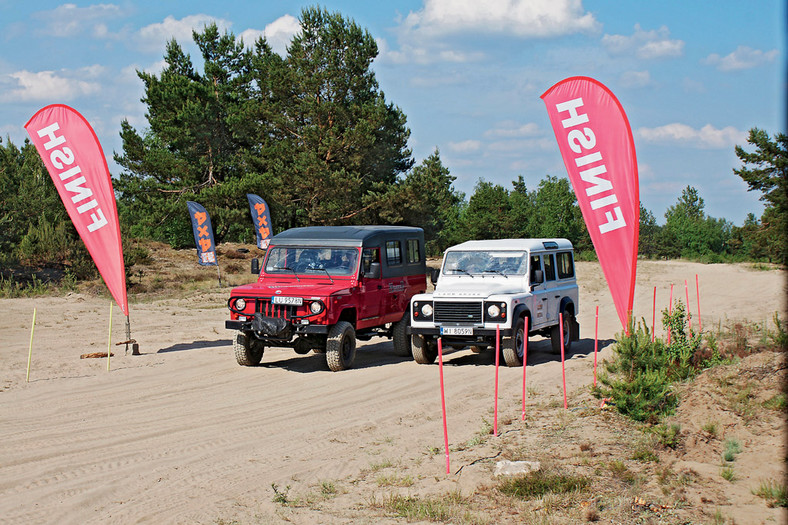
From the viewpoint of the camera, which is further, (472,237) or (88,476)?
(472,237)

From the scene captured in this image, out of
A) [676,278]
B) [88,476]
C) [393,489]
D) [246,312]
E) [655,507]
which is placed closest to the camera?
[655,507]

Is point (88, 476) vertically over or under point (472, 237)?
under

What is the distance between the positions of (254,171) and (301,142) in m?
3.54

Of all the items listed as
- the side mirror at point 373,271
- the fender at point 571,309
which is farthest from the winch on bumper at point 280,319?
the fender at point 571,309

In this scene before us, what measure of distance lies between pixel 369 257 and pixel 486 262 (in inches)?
96.6

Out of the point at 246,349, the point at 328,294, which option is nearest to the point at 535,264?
the point at 328,294

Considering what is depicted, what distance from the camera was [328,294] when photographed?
12953 mm

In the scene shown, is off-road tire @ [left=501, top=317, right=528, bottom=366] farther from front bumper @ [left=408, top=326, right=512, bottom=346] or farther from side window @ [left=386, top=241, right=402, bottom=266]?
side window @ [left=386, top=241, right=402, bottom=266]

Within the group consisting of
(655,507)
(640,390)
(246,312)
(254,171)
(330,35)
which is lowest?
(655,507)

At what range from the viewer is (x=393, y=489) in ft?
23.0

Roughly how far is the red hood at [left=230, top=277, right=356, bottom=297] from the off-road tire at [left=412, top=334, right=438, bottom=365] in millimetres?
1681

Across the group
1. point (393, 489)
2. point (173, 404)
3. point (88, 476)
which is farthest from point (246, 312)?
point (393, 489)

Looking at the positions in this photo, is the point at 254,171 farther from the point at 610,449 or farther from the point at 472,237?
the point at 610,449

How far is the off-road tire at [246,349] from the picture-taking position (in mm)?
14039
